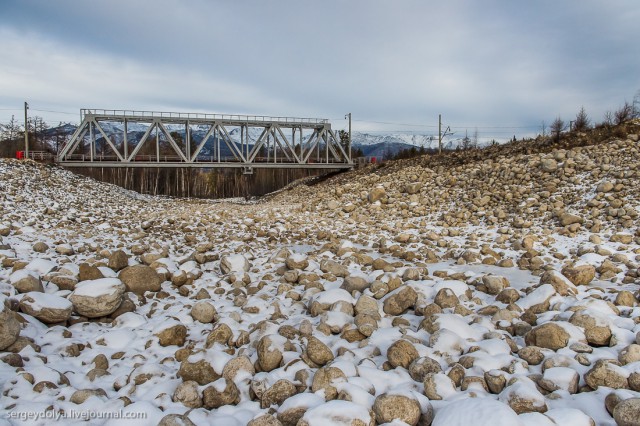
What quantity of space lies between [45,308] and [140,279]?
5.27ft

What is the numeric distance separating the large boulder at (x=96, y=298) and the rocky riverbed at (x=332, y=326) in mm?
25

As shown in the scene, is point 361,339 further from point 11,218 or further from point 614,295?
point 11,218

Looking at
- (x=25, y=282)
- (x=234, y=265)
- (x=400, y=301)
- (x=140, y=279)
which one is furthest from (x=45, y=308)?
(x=400, y=301)

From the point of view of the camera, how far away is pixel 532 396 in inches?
135

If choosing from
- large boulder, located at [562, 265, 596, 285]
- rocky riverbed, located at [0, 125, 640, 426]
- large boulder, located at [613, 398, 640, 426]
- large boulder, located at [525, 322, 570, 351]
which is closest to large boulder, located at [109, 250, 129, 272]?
rocky riverbed, located at [0, 125, 640, 426]

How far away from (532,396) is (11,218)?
47.6 feet

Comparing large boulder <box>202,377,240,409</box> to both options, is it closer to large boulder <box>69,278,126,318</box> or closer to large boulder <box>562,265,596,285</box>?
large boulder <box>69,278,126,318</box>

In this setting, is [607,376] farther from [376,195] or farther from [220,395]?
[376,195]

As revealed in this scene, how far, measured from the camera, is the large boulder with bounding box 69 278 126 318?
5379 mm

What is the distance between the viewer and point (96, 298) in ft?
17.7

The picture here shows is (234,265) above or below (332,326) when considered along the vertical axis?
above

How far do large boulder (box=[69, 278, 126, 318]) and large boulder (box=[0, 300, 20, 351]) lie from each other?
89 centimetres

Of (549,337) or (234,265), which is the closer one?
(549,337)

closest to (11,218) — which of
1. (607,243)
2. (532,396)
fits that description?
(532,396)
